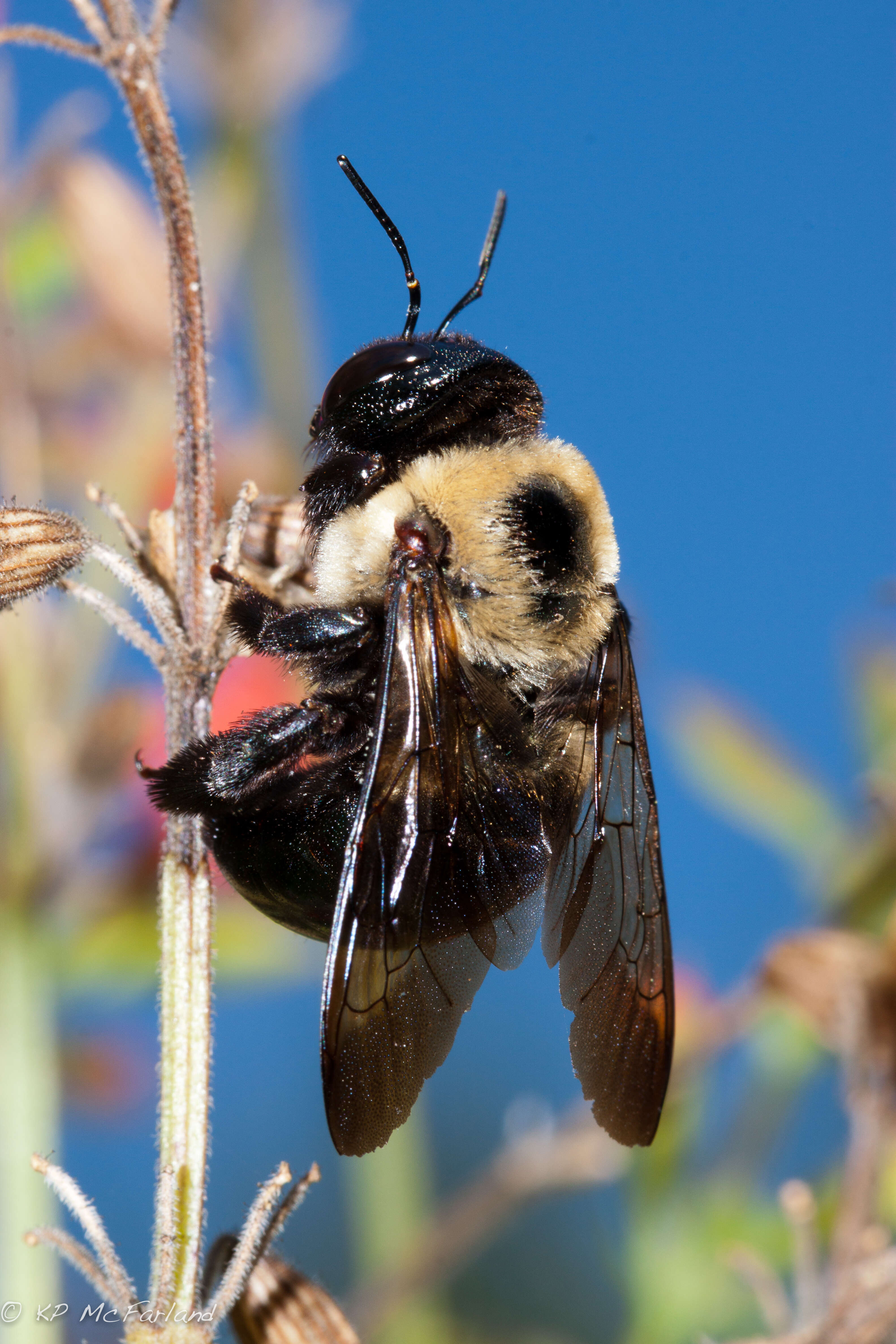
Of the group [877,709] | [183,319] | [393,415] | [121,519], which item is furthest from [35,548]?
[877,709]

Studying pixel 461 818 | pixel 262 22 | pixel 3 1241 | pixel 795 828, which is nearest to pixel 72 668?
pixel 3 1241

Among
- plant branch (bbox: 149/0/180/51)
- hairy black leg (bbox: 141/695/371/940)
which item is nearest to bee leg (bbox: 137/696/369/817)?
hairy black leg (bbox: 141/695/371/940)

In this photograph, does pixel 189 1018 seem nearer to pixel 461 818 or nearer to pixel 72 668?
pixel 461 818

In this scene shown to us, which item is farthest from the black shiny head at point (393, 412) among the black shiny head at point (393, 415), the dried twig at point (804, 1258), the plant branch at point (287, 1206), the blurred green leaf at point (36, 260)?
the blurred green leaf at point (36, 260)

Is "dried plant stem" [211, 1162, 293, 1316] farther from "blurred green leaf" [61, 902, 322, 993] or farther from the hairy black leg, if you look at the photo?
"blurred green leaf" [61, 902, 322, 993]

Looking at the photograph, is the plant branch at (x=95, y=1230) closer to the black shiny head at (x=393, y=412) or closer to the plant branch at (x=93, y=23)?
the black shiny head at (x=393, y=412)

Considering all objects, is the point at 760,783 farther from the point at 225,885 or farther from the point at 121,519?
the point at 121,519
